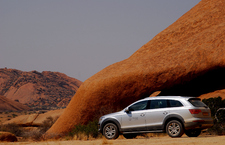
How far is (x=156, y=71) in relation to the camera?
64.2 feet

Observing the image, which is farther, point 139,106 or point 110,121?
point 110,121

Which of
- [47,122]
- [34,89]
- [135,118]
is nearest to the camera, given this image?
[135,118]

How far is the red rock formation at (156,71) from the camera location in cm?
1917

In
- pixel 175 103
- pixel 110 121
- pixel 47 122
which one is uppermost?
pixel 47 122

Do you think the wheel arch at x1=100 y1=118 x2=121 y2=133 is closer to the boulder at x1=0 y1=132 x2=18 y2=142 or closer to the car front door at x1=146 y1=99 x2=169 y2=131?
the car front door at x1=146 y1=99 x2=169 y2=131

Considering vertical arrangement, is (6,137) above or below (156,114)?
below

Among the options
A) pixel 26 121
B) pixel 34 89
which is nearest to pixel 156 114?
pixel 26 121

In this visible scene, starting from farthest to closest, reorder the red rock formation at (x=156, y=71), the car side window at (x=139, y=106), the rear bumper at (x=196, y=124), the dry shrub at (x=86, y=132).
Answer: the red rock formation at (x=156, y=71), the dry shrub at (x=86, y=132), the car side window at (x=139, y=106), the rear bumper at (x=196, y=124)

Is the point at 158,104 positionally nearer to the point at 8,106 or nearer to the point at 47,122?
the point at 47,122

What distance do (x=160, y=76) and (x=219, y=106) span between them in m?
4.30

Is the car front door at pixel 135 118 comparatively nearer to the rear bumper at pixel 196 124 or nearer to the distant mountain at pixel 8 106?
the rear bumper at pixel 196 124

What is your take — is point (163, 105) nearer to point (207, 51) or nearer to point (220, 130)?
point (220, 130)

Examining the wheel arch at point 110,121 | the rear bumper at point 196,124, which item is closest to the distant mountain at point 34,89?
the wheel arch at point 110,121

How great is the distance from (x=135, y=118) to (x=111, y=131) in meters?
1.37
